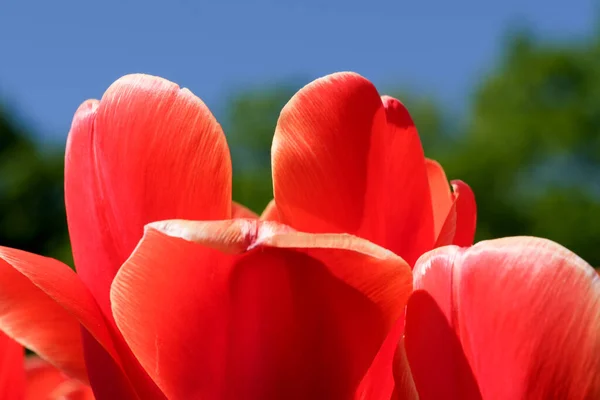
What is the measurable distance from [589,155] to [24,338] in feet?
49.6

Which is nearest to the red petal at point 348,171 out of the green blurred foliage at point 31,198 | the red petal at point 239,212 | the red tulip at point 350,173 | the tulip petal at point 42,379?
the red tulip at point 350,173

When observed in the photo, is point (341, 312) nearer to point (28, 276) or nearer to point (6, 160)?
point (28, 276)

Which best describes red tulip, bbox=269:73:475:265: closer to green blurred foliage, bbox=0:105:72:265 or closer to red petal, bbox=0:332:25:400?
red petal, bbox=0:332:25:400

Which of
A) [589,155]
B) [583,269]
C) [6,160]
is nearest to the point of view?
[583,269]

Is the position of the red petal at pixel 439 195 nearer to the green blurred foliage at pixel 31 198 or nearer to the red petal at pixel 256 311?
the red petal at pixel 256 311

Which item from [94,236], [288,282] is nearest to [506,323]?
[288,282]

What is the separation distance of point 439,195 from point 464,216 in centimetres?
4

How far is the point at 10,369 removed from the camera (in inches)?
16.5

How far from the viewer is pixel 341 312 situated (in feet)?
→ 1.07

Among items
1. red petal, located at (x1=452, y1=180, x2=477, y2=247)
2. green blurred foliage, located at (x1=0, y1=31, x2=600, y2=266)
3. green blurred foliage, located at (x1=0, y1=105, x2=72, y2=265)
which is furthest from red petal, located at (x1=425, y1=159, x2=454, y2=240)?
green blurred foliage, located at (x1=0, y1=105, x2=72, y2=265)

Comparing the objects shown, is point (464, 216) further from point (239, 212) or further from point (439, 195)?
point (239, 212)

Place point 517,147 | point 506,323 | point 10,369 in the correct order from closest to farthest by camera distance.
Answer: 1. point 506,323
2. point 10,369
3. point 517,147

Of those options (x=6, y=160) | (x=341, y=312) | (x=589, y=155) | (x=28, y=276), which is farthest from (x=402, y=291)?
(x=6, y=160)

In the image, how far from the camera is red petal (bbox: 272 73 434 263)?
1.24ft
